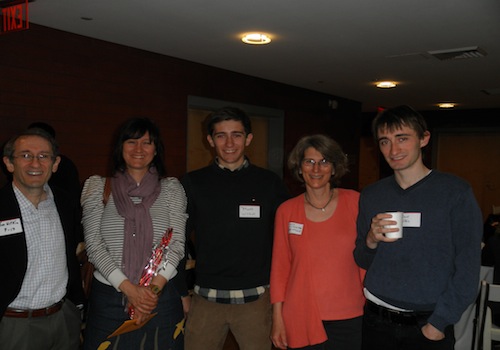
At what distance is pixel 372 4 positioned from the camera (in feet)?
10.7

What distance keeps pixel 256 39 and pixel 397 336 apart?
314 cm

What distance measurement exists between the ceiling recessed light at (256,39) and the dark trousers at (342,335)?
284 cm

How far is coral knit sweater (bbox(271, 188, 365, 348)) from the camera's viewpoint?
2049mm

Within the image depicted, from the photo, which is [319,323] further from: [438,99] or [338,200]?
[438,99]

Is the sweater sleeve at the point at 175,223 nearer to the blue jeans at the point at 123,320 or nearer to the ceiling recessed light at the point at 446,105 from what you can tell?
the blue jeans at the point at 123,320

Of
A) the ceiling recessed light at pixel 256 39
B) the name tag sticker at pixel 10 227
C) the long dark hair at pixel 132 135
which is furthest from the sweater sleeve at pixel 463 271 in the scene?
the ceiling recessed light at pixel 256 39

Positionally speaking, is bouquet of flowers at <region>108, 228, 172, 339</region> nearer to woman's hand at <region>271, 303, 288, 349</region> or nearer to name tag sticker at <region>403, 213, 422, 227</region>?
woman's hand at <region>271, 303, 288, 349</region>

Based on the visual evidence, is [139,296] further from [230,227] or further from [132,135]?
[132,135]

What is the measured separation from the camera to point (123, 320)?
7.07ft

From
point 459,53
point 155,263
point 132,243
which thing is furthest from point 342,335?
point 459,53

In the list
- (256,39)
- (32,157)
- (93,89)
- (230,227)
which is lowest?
Answer: (230,227)

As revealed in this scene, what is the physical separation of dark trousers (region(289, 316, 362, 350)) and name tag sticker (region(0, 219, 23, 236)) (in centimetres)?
140

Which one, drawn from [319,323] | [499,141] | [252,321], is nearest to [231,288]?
[252,321]

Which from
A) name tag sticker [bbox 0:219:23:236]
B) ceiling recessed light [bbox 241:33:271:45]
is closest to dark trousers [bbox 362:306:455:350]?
name tag sticker [bbox 0:219:23:236]
